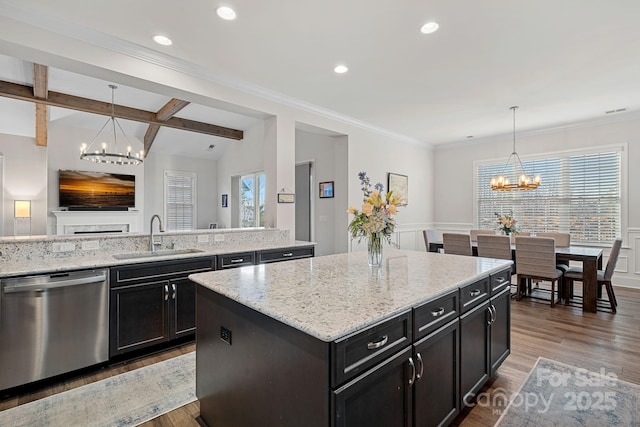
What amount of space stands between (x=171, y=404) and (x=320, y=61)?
3253mm

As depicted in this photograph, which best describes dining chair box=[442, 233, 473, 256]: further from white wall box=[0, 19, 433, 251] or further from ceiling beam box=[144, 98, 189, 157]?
ceiling beam box=[144, 98, 189, 157]

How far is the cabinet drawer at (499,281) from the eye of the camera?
2213 millimetres

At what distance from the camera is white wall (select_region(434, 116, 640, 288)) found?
502 centimetres

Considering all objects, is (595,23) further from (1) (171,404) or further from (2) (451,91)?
(1) (171,404)

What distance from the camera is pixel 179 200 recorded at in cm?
846

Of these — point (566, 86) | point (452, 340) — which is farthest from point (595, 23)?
point (452, 340)

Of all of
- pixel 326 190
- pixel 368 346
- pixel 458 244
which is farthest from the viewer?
pixel 326 190

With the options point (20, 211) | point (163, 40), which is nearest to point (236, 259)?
point (163, 40)

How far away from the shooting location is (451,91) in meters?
4.09

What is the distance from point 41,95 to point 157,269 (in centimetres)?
427

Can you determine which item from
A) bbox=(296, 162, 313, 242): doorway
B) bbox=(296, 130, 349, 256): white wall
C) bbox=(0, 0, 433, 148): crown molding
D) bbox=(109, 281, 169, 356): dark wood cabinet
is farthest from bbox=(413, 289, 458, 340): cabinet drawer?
bbox=(296, 162, 313, 242): doorway

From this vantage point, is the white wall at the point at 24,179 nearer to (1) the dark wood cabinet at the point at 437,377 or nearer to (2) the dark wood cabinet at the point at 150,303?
(2) the dark wood cabinet at the point at 150,303

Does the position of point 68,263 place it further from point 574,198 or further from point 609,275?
point 574,198

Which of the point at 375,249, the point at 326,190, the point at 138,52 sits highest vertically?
the point at 138,52
